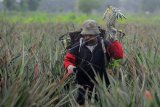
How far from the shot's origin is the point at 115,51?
16.2 feet

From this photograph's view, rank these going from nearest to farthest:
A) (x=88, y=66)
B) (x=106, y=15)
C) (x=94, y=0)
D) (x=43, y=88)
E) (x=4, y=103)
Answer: (x=4, y=103) < (x=43, y=88) < (x=88, y=66) < (x=106, y=15) < (x=94, y=0)

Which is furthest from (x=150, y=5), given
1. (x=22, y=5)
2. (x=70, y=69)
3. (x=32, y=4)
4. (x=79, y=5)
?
(x=70, y=69)

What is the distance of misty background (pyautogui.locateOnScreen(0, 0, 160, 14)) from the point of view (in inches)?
2021

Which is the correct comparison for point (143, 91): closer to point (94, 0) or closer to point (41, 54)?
point (41, 54)

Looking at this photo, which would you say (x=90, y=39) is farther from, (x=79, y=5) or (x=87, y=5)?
(x=79, y=5)

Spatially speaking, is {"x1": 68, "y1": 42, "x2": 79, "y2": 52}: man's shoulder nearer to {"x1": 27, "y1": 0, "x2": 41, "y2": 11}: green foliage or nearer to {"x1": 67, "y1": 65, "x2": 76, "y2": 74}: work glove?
{"x1": 67, "y1": 65, "x2": 76, "y2": 74}: work glove

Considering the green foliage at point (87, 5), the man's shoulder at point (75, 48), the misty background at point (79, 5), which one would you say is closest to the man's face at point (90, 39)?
the man's shoulder at point (75, 48)

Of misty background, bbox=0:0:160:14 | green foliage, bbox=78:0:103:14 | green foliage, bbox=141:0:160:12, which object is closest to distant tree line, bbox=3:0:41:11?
misty background, bbox=0:0:160:14

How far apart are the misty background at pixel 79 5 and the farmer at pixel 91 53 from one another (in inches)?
440

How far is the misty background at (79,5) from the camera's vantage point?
51.3 meters

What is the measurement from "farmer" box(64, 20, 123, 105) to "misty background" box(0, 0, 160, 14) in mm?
11168

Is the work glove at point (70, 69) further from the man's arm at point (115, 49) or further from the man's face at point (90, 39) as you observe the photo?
the man's arm at point (115, 49)

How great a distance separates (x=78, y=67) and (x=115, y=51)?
0.42m

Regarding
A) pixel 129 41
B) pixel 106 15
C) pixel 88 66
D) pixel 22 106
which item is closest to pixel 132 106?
pixel 22 106
